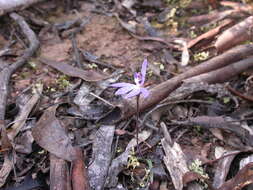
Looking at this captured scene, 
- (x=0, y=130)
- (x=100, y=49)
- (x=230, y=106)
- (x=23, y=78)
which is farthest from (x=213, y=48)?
(x=0, y=130)

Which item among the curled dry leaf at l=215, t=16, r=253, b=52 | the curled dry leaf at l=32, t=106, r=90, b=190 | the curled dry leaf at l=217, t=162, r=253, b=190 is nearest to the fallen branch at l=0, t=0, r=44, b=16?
the curled dry leaf at l=32, t=106, r=90, b=190

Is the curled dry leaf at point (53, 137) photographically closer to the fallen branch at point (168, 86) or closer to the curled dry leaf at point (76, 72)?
the fallen branch at point (168, 86)

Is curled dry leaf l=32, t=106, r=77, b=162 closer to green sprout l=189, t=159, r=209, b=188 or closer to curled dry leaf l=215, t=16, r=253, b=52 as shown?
green sprout l=189, t=159, r=209, b=188

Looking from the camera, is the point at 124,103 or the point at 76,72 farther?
the point at 76,72

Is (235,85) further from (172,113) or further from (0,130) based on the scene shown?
(0,130)

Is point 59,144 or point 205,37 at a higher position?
point 205,37

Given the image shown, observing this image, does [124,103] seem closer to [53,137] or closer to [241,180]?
[53,137]

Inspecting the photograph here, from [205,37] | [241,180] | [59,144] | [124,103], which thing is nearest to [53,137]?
[59,144]

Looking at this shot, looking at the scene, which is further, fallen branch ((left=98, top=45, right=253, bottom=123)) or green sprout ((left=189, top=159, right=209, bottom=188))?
fallen branch ((left=98, top=45, right=253, bottom=123))

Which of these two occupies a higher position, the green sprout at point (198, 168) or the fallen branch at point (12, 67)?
the fallen branch at point (12, 67)

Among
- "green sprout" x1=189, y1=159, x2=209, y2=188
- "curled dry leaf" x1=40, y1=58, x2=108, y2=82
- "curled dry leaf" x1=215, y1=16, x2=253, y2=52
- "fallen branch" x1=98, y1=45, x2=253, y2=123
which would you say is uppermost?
"curled dry leaf" x1=215, y1=16, x2=253, y2=52

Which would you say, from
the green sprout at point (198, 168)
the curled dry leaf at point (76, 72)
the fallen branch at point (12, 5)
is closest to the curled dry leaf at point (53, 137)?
the curled dry leaf at point (76, 72)

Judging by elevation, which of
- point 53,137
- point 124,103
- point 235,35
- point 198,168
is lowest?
point 198,168
